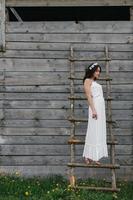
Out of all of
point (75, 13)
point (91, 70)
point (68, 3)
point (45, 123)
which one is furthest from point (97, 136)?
point (75, 13)

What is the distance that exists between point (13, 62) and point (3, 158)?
1873mm

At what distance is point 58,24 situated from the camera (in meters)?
11.0

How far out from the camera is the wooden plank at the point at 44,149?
10852 millimetres

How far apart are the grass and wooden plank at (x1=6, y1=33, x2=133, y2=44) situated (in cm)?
263

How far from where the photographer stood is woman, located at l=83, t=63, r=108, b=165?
9.73 meters

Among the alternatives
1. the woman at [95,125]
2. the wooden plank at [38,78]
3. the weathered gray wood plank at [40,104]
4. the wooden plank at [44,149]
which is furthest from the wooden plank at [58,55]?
the wooden plank at [44,149]

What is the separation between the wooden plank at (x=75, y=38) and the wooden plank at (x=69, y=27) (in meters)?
0.08

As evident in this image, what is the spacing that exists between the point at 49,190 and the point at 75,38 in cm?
312

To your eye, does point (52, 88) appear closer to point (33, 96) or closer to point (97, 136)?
point (33, 96)

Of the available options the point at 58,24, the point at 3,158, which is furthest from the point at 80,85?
the point at 3,158

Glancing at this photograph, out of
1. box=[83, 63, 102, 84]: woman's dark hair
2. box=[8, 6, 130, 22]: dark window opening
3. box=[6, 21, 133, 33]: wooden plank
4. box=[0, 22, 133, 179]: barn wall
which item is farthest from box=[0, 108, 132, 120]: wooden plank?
box=[8, 6, 130, 22]: dark window opening

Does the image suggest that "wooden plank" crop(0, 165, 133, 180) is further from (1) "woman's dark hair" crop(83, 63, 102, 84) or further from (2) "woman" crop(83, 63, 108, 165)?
(1) "woman's dark hair" crop(83, 63, 102, 84)

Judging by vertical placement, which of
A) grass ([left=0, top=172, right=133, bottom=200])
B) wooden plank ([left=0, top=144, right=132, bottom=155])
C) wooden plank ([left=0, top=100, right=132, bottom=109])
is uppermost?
wooden plank ([left=0, top=100, right=132, bottom=109])

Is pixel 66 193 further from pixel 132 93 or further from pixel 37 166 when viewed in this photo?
pixel 132 93
